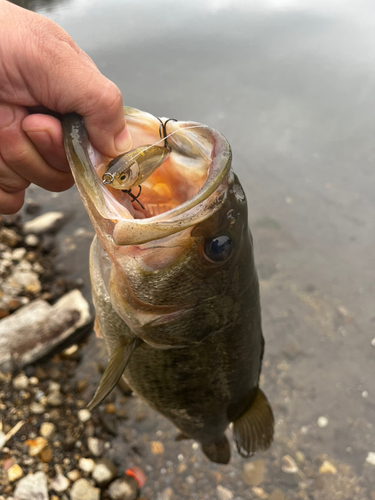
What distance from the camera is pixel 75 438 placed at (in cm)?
280

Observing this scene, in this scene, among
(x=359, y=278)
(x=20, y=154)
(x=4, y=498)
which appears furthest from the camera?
(x=359, y=278)

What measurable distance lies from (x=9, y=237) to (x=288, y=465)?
Result: 13.3 ft

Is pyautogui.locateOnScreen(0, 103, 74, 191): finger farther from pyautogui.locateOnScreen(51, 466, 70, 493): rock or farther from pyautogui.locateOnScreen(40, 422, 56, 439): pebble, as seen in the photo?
pyautogui.locateOnScreen(51, 466, 70, 493): rock

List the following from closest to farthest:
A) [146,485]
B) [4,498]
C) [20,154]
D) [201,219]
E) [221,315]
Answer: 1. [201,219]
2. [20,154]
3. [221,315]
4. [4,498]
5. [146,485]

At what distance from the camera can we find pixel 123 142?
1416mm

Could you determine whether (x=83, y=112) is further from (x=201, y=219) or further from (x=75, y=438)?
(x=75, y=438)

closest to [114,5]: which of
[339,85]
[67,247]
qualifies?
[339,85]

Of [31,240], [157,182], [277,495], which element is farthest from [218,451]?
[31,240]

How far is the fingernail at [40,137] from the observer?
131 centimetres

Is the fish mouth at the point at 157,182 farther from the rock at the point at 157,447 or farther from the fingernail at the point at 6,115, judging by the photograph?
the rock at the point at 157,447

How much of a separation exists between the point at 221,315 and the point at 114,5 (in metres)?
12.8

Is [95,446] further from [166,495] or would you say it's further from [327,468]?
[327,468]

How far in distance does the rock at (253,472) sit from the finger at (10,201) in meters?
2.91

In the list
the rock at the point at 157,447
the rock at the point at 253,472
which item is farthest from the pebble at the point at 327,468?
the rock at the point at 157,447
